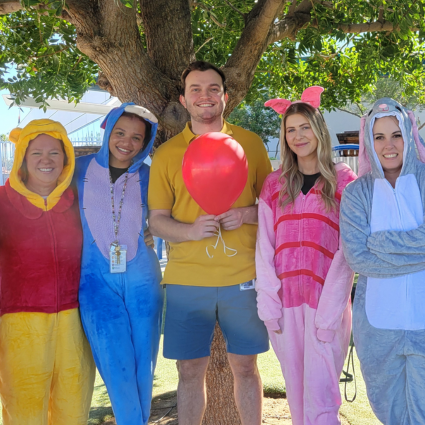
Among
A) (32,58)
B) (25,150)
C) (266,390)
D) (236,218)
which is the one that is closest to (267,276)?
(236,218)

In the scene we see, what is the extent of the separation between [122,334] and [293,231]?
1.02 metres

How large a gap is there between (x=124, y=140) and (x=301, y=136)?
0.97m

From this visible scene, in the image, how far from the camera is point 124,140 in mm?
2697

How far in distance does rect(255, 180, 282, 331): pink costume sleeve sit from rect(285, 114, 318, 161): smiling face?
35cm

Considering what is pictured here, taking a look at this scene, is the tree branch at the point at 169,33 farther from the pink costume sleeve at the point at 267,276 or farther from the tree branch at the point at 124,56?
the pink costume sleeve at the point at 267,276

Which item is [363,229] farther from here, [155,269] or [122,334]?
[122,334]

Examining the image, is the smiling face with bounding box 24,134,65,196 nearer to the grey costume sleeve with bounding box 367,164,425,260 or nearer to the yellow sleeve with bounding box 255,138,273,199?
the yellow sleeve with bounding box 255,138,273,199

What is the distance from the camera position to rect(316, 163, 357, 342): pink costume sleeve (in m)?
2.34

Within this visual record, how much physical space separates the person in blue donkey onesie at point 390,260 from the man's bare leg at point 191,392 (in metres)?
0.87

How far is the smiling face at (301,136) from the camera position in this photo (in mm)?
2551

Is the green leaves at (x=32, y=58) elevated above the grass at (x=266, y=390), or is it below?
above

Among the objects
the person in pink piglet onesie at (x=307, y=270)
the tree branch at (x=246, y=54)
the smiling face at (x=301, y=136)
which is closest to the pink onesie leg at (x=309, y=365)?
the person in pink piglet onesie at (x=307, y=270)

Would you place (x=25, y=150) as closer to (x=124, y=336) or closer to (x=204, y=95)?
(x=204, y=95)

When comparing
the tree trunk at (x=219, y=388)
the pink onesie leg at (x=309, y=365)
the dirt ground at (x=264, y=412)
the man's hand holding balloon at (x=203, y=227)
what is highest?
the man's hand holding balloon at (x=203, y=227)
